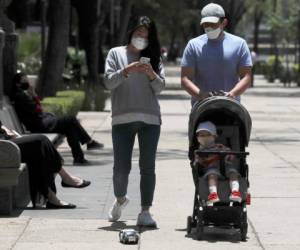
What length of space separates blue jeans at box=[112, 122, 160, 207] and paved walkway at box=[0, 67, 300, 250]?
37 centimetres

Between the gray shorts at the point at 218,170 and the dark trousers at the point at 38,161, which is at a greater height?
the gray shorts at the point at 218,170

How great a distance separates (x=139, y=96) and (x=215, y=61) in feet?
2.49

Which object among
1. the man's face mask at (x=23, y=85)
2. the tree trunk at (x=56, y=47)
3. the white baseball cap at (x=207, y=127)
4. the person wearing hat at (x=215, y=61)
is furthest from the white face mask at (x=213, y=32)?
the tree trunk at (x=56, y=47)

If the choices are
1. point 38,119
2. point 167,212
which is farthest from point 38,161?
point 38,119

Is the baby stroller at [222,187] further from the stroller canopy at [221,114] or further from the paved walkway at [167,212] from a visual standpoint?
the paved walkway at [167,212]

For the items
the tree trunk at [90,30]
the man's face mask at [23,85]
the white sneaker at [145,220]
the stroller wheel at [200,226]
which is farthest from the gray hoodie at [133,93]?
the tree trunk at [90,30]

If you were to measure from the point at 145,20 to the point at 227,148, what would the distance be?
1.36 metres

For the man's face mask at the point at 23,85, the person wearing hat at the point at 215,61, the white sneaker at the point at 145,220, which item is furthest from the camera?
the man's face mask at the point at 23,85

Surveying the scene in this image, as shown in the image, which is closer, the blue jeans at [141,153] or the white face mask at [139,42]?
the white face mask at [139,42]

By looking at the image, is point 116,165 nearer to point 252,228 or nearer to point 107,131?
point 252,228

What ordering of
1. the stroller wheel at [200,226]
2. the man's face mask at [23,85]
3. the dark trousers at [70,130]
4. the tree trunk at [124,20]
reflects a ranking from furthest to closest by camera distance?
the tree trunk at [124,20] → the dark trousers at [70,130] → the man's face mask at [23,85] → the stroller wheel at [200,226]

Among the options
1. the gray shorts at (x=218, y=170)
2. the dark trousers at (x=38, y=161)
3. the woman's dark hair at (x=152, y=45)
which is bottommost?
the dark trousers at (x=38, y=161)

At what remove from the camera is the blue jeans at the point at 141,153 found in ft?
29.7

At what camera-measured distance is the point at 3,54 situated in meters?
14.4
